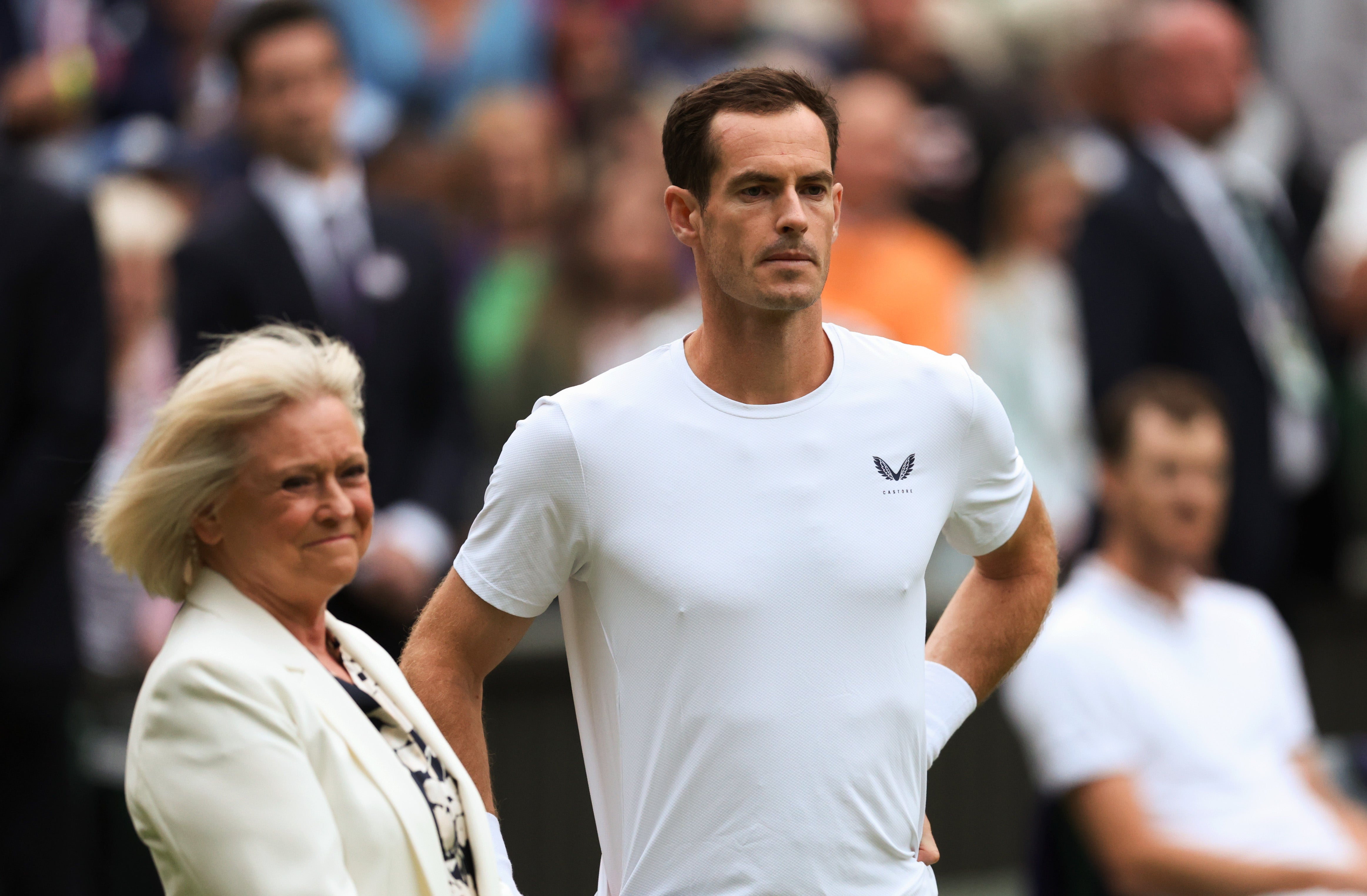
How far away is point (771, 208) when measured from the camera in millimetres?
2994

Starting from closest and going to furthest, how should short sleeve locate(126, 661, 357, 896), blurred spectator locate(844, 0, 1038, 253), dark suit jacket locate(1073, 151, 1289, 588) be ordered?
1. short sleeve locate(126, 661, 357, 896)
2. dark suit jacket locate(1073, 151, 1289, 588)
3. blurred spectator locate(844, 0, 1038, 253)

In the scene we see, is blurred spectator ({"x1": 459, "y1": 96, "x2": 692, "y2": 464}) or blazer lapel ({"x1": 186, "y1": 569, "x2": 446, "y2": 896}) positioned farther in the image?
blurred spectator ({"x1": 459, "y1": 96, "x2": 692, "y2": 464})

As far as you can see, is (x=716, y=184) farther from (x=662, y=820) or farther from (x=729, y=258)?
(x=662, y=820)

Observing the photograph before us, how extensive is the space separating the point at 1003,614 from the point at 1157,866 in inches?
71.3

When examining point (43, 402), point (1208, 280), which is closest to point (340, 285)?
point (43, 402)

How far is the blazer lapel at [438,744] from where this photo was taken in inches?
119

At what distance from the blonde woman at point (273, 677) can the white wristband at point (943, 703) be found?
74 cm

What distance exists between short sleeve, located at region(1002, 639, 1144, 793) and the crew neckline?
219 cm

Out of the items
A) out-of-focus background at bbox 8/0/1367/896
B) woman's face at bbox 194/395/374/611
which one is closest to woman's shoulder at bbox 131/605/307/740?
woman's face at bbox 194/395/374/611

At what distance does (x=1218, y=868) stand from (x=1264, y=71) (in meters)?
6.51

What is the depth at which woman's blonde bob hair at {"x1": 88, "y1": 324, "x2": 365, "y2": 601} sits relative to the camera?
2973mm

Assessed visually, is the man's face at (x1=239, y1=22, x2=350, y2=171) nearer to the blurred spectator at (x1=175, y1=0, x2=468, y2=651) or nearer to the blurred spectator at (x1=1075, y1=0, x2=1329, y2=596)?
the blurred spectator at (x1=175, y1=0, x2=468, y2=651)

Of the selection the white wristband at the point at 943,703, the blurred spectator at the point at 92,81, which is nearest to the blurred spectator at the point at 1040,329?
the blurred spectator at the point at 92,81

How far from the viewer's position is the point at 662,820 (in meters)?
3.06
